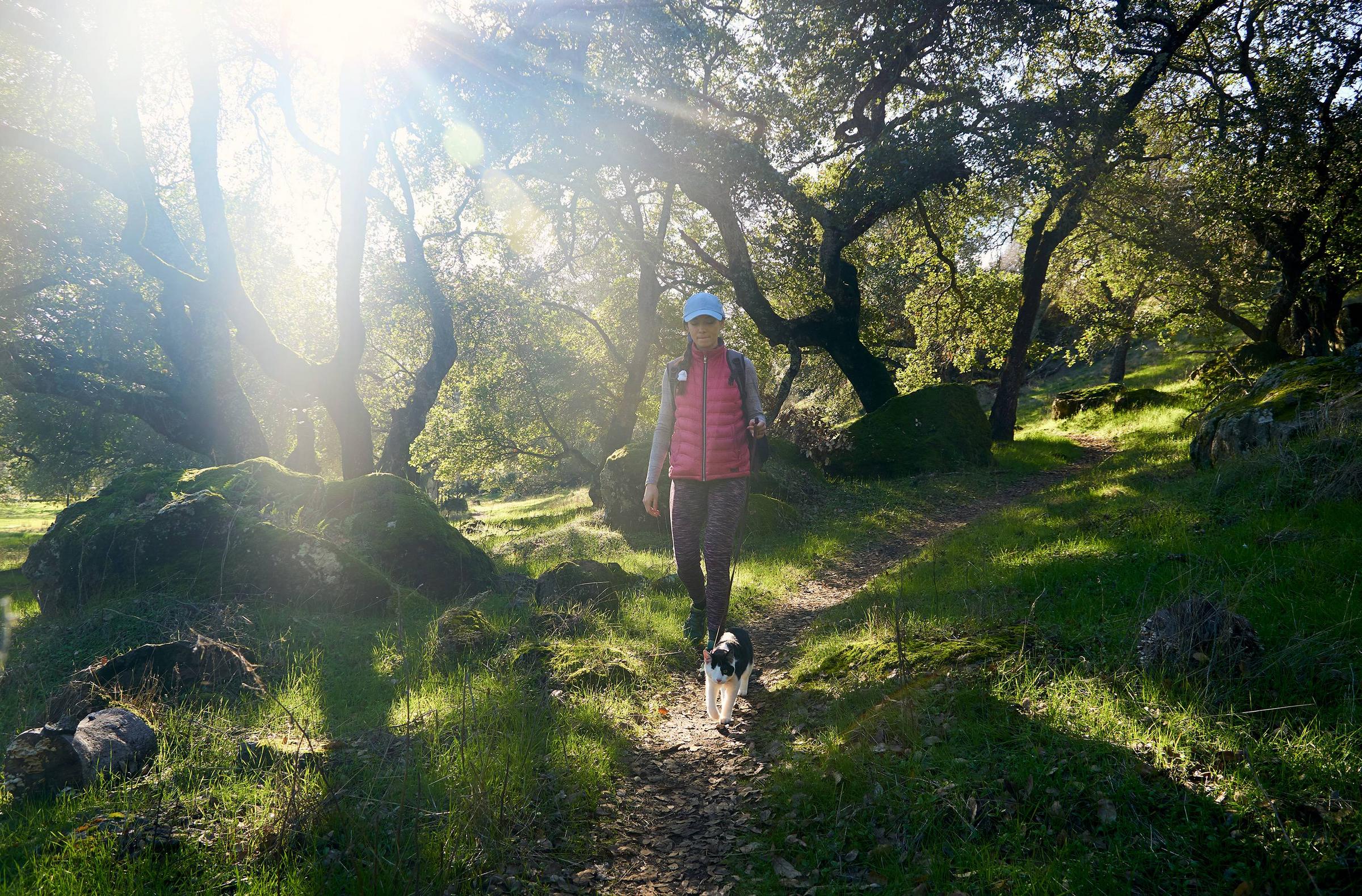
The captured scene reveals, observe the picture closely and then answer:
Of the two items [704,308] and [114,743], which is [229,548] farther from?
[704,308]

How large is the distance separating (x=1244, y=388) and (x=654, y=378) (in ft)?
67.0

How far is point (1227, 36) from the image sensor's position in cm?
1712

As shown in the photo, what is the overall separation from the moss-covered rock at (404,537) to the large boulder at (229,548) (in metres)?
0.01

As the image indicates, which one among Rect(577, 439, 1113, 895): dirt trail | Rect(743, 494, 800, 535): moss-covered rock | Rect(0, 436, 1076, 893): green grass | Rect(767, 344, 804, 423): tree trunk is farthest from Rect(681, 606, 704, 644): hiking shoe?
Rect(767, 344, 804, 423): tree trunk

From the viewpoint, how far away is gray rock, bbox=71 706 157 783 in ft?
10.8

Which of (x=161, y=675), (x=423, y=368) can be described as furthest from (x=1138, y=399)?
(x=161, y=675)

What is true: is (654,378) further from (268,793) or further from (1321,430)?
(268,793)

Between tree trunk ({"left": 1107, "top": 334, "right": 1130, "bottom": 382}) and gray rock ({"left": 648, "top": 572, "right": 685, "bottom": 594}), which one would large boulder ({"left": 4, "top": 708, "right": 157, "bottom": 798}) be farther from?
tree trunk ({"left": 1107, "top": 334, "right": 1130, "bottom": 382})

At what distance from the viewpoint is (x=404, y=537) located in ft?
27.0

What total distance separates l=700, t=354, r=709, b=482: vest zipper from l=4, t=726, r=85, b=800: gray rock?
404 cm

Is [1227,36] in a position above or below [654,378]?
above

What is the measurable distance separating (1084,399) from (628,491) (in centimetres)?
1903

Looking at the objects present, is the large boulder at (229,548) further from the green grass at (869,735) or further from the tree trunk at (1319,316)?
the tree trunk at (1319,316)

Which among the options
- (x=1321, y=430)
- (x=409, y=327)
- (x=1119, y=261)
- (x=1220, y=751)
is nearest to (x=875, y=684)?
(x=1220, y=751)
